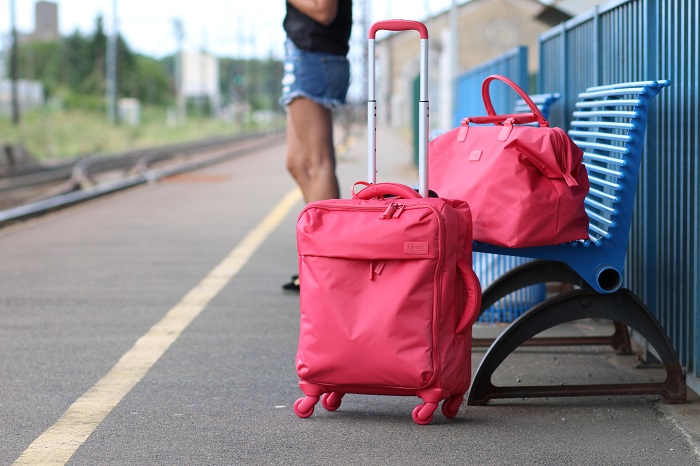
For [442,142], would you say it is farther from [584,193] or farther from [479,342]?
[479,342]

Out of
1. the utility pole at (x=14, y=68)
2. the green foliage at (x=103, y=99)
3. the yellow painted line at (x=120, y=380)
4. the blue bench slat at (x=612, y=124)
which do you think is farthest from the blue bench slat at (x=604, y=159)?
the utility pole at (x=14, y=68)

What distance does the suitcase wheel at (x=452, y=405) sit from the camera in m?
3.80

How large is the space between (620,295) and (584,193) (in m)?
0.39

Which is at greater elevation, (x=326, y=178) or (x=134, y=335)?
(x=326, y=178)

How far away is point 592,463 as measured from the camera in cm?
335

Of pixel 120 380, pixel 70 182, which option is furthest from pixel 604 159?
pixel 70 182

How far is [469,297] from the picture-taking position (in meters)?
3.73

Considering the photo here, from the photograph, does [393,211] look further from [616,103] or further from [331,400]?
[616,103]

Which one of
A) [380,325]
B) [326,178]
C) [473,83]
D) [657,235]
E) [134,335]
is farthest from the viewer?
[473,83]

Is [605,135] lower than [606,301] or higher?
higher

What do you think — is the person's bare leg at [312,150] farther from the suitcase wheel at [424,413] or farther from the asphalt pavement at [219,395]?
the suitcase wheel at [424,413]

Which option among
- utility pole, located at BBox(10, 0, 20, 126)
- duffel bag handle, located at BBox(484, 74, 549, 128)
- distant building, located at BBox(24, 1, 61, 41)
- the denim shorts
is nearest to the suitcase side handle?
duffel bag handle, located at BBox(484, 74, 549, 128)

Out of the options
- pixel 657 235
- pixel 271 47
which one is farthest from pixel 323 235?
pixel 271 47

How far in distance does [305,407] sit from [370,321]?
1.42 ft
